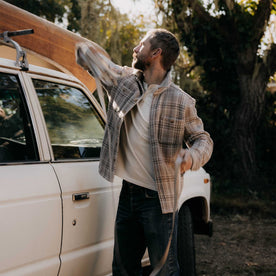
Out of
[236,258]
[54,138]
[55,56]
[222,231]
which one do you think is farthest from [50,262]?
[222,231]

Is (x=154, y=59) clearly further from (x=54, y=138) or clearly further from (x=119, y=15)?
(x=119, y=15)

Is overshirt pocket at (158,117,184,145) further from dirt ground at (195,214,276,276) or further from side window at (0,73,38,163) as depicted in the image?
dirt ground at (195,214,276,276)

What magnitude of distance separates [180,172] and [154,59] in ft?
2.47

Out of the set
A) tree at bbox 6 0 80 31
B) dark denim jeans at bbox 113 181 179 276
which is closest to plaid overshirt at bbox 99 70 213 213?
dark denim jeans at bbox 113 181 179 276

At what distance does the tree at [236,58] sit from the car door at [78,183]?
5.75 metres

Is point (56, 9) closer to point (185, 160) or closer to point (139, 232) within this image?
point (139, 232)

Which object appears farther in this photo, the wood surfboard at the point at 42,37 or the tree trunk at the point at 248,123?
the tree trunk at the point at 248,123

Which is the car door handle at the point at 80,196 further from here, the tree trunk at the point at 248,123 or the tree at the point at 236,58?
the tree trunk at the point at 248,123

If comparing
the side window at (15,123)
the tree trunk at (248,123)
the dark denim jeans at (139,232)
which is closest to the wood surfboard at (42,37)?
the side window at (15,123)

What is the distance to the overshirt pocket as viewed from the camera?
2569 mm

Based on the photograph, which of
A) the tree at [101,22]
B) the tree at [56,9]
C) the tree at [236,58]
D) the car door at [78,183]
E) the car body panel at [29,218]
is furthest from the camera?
the tree at [56,9]

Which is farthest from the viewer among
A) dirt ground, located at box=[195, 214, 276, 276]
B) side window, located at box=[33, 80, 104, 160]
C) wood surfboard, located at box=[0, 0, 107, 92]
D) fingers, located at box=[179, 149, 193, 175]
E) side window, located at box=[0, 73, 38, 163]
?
dirt ground, located at box=[195, 214, 276, 276]

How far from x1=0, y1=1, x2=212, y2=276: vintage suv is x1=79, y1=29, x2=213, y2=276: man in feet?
0.75

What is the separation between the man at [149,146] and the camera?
8.40ft
